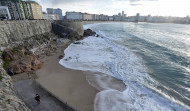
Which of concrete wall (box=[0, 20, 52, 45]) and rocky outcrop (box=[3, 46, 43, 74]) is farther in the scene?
concrete wall (box=[0, 20, 52, 45])

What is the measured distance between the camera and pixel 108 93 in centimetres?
830

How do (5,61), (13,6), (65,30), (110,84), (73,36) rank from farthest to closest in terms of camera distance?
1. (13,6)
2. (65,30)
3. (73,36)
4. (5,61)
5. (110,84)

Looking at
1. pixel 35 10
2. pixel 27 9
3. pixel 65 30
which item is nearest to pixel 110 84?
pixel 65 30

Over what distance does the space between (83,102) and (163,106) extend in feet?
20.7

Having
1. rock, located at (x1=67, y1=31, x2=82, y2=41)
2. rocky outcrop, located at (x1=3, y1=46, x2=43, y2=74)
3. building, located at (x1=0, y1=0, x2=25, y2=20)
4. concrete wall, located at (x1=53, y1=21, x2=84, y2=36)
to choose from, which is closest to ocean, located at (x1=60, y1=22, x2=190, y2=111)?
rocky outcrop, located at (x1=3, y1=46, x2=43, y2=74)

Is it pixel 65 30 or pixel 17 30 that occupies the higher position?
pixel 17 30

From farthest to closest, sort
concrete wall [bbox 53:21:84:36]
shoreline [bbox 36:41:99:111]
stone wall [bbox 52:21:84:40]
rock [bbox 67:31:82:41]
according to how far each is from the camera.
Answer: concrete wall [bbox 53:21:84:36]
stone wall [bbox 52:21:84:40]
rock [bbox 67:31:82:41]
shoreline [bbox 36:41:99:111]

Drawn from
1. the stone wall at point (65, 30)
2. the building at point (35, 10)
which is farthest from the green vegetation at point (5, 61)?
the building at point (35, 10)

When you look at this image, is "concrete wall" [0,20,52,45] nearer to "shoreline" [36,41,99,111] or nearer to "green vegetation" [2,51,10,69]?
"green vegetation" [2,51,10,69]

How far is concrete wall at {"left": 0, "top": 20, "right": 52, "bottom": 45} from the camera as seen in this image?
14261 millimetres

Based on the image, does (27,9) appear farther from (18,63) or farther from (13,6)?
(18,63)

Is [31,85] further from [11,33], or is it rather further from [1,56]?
[11,33]

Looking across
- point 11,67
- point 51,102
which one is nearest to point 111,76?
point 51,102

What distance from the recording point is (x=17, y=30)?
17000 mm
